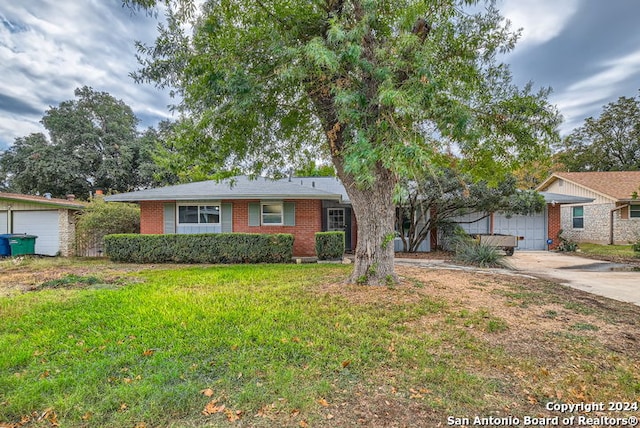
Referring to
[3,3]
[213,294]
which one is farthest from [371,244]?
[3,3]

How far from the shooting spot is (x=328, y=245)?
1098 cm

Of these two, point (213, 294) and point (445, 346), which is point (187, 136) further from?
point (445, 346)

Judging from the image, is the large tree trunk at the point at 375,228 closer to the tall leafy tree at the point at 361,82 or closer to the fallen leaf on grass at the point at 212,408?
the tall leafy tree at the point at 361,82

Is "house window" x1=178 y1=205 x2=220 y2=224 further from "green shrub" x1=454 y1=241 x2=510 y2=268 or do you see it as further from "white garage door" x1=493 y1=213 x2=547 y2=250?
"white garage door" x1=493 y1=213 x2=547 y2=250

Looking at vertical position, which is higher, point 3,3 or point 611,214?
point 3,3

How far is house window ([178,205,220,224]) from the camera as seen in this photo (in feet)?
41.5

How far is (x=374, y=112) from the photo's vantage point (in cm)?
535

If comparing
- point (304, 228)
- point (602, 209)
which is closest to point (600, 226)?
point (602, 209)

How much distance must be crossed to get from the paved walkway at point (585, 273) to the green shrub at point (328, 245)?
2294 millimetres

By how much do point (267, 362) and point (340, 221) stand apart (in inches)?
475

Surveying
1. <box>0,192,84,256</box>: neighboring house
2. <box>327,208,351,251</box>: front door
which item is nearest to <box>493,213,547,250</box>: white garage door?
<box>327,208,351,251</box>: front door

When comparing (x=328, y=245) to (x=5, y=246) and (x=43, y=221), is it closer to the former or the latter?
(x=43, y=221)

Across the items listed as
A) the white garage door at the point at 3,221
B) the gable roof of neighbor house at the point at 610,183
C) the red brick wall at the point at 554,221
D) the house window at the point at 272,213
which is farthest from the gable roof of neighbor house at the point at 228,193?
the gable roof of neighbor house at the point at 610,183

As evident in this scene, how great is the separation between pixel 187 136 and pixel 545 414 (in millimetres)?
7170
